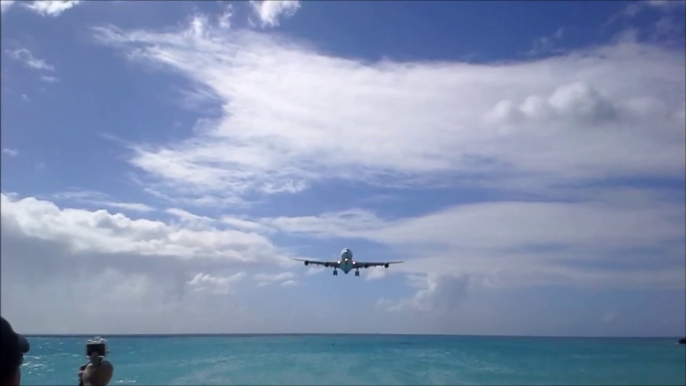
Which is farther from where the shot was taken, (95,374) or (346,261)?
(346,261)

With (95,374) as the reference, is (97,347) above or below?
above

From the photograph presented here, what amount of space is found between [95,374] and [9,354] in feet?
1.32

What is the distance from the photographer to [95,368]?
10.6 feet

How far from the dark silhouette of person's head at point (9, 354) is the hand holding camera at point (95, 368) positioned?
304 millimetres

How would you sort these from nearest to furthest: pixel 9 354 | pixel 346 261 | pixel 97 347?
pixel 9 354 → pixel 97 347 → pixel 346 261

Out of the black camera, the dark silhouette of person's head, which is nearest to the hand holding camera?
the black camera

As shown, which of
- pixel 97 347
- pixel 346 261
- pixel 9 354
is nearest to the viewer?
pixel 9 354

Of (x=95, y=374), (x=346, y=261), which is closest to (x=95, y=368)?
(x=95, y=374)

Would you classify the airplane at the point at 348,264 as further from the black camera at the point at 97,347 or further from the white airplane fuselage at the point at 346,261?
the black camera at the point at 97,347

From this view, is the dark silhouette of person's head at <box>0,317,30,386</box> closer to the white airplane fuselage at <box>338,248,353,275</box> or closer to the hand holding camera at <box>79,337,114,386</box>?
the hand holding camera at <box>79,337,114,386</box>

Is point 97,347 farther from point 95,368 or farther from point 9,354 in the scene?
point 9,354

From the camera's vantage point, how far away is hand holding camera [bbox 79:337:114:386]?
10.6 ft

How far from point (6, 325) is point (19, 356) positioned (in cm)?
19

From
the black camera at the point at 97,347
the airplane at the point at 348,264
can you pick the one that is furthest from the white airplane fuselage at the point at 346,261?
the black camera at the point at 97,347
